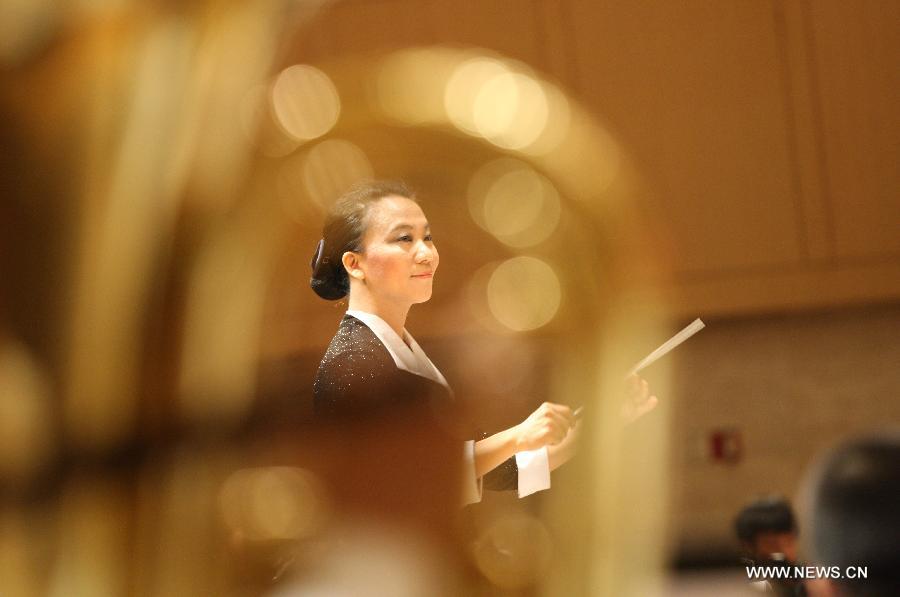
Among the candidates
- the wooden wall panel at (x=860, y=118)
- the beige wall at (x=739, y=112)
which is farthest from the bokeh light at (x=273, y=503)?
the wooden wall panel at (x=860, y=118)

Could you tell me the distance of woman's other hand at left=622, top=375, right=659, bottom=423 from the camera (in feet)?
0.97

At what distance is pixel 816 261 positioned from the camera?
100 inches

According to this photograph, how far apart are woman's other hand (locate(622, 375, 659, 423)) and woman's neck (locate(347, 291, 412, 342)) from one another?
0.28 feet

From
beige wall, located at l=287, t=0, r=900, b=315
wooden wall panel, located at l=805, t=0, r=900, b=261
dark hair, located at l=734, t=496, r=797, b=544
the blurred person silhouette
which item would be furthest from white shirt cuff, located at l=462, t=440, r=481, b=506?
wooden wall panel, located at l=805, t=0, r=900, b=261

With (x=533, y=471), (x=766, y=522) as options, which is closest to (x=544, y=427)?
(x=533, y=471)

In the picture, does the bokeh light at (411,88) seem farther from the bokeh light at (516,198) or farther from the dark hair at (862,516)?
the dark hair at (862,516)

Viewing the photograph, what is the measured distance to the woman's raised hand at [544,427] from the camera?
0.31m

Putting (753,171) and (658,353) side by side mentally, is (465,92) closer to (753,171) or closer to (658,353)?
(658,353)

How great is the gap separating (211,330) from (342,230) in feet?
0.38

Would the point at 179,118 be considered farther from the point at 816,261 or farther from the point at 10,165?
the point at 816,261

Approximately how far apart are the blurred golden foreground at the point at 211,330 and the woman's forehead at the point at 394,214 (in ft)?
0.09

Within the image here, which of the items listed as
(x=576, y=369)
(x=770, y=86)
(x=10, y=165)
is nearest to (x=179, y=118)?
(x=10, y=165)

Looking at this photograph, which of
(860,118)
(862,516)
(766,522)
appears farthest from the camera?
(860,118)

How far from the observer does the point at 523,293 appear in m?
0.34
